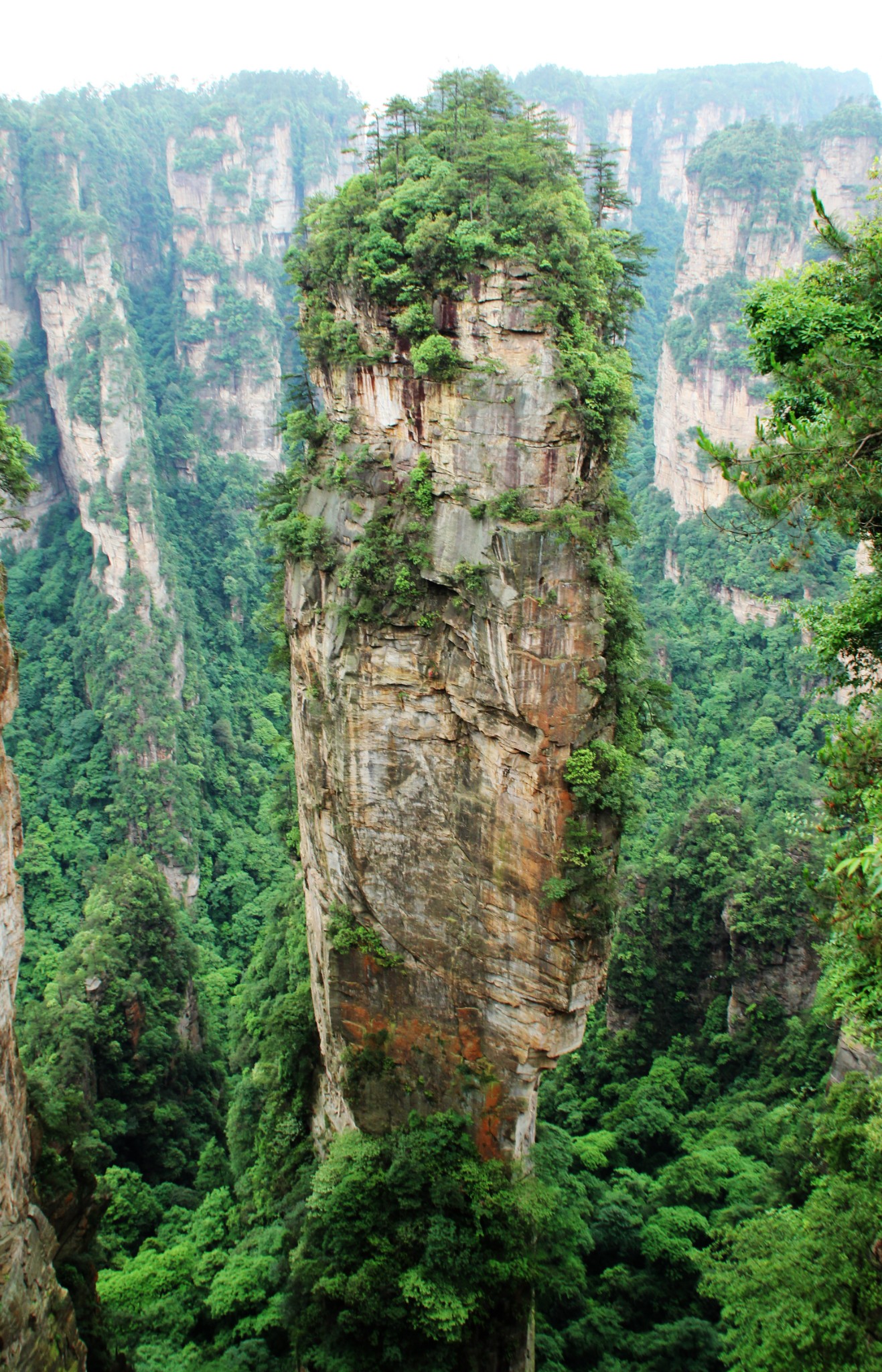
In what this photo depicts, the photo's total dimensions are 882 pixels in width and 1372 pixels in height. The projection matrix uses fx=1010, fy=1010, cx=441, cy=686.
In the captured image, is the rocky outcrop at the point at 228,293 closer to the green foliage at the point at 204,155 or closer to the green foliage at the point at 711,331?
the green foliage at the point at 204,155

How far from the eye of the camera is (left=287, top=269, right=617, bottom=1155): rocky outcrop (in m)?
14.1

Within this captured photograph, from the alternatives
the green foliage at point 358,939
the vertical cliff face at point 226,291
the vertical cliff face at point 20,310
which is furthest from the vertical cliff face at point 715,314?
the green foliage at point 358,939

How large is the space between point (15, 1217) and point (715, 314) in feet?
174

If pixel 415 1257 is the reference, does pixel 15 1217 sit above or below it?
above

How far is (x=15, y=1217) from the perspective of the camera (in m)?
12.5

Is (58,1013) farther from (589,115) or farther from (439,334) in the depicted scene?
(589,115)

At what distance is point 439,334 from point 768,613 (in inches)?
1435

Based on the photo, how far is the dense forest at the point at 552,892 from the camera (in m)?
11.4

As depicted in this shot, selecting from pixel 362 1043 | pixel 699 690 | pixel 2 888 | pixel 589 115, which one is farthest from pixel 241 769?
pixel 589 115

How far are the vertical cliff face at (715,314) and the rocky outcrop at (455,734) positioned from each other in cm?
3728

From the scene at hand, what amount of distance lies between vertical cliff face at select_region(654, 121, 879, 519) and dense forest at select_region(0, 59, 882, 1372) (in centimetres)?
56

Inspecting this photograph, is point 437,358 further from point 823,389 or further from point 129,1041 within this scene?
point 129,1041

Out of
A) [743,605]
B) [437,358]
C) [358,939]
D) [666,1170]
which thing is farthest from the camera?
[743,605]

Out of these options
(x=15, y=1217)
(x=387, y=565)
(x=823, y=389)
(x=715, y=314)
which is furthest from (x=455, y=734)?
(x=715, y=314)
